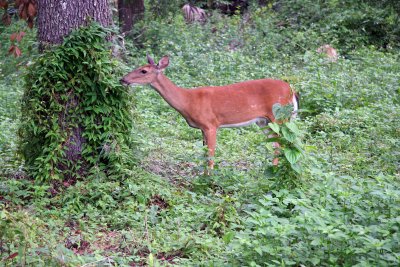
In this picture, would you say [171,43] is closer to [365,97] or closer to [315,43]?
[315,43]

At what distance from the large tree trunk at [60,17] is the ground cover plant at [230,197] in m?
0.55

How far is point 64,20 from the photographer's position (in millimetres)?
7250

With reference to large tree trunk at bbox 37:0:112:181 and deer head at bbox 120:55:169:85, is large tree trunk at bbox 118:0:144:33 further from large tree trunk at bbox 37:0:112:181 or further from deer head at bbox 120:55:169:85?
large tree trunk at bbox 37:0:112:181

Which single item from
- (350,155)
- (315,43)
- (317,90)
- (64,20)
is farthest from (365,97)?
(64,20)

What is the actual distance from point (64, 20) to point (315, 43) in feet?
32.3

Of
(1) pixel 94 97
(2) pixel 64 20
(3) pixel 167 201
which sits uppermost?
(2) pixel 64 20

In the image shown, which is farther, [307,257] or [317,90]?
[317,90]

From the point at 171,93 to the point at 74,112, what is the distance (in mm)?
2097

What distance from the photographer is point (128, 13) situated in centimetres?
1645

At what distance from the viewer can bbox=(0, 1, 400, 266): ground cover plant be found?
16.5 feet

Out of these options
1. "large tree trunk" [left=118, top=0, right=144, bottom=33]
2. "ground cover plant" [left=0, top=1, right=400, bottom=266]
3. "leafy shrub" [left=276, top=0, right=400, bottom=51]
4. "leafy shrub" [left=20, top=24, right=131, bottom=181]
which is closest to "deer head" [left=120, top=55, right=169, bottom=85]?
"ground cover plant" [left=0, top=1, right=400, bottom=266]

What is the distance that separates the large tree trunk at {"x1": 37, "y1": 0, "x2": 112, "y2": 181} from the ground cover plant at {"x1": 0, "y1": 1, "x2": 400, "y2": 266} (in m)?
0.27

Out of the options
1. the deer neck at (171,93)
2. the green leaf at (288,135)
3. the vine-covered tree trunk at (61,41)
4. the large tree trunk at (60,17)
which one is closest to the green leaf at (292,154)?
the green leaf at (288,135)

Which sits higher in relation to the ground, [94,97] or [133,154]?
[94,97]
